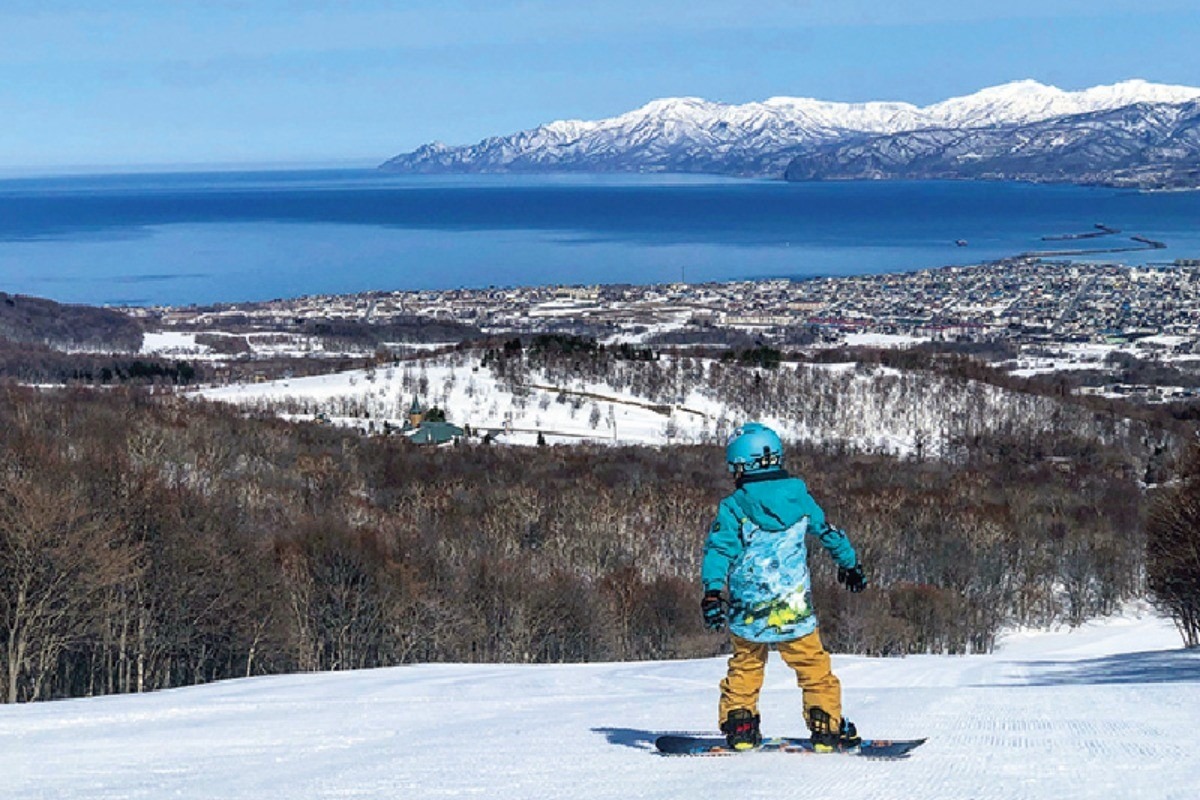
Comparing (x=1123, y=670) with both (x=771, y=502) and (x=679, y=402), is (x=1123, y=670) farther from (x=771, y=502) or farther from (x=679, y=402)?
(x=679, y=402)

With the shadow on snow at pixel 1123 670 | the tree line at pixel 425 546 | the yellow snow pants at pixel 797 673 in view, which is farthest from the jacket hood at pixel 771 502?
the tree line at pixel 425 546

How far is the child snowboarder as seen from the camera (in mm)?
5996

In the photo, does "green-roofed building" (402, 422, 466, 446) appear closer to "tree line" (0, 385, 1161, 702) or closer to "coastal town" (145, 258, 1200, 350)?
"tree line" (0, 385, 1161, 702)

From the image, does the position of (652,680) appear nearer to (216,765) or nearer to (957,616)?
(216,765)

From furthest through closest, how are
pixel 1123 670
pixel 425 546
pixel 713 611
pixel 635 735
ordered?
pixel 425 546 < pixel 1123 670 < pixel 635 735 < pixel 713 611

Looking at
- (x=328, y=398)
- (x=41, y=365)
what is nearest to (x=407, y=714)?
(x=328, y=398)

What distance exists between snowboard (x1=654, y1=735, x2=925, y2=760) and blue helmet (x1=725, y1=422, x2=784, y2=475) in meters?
1.33

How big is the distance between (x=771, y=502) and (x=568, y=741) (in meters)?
1.93

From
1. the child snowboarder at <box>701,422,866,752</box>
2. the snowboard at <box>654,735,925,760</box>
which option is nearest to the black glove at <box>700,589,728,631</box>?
the child snowboarder at <box>701,422,866,752</box>

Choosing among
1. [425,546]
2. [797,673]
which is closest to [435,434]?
[425,546]

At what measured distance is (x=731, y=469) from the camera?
5996 mm

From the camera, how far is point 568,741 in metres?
7.11

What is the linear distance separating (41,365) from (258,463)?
4840 centimetres

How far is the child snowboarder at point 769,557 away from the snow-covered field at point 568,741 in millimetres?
507
